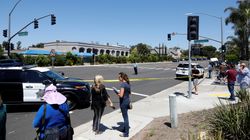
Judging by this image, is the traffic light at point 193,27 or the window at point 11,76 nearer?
the window at point 11,76

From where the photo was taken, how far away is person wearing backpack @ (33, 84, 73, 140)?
4.63 meters

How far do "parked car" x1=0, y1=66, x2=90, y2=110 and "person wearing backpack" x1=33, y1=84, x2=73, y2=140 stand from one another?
6691 mm

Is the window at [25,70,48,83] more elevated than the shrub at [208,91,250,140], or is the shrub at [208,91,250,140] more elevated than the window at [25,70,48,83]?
the window at [25,70,48,83]

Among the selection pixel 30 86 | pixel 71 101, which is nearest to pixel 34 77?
pixel 30 86

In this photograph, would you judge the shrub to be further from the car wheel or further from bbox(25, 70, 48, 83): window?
bbox(25, 70, 48, 83): window

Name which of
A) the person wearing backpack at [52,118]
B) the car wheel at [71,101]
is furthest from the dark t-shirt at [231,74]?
the person wearing backpack at [52,118]

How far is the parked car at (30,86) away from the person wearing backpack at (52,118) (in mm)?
6691

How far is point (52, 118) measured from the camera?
4.66 metres

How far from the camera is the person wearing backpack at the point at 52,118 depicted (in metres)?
4.63

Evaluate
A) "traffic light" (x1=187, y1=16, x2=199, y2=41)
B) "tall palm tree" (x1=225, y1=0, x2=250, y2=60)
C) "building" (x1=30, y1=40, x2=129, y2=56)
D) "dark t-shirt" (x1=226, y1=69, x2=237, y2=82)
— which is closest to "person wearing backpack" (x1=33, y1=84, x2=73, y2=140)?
"dark t-shirt" (x1=226, y1=69, x2=237, y2=82)

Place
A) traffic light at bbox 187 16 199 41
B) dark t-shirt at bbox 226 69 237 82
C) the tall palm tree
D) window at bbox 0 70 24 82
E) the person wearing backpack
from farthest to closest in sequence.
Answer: the tall palm tree → traffic light at bbox 187 16 199 41 → dark t-shirt at bbox 226 69 237 82 → window at bbox 0 70 24 82 → the person wearing backpack

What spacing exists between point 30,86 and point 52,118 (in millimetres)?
7189

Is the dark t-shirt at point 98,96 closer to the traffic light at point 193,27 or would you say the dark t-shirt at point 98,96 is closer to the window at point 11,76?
the window at point 11,76

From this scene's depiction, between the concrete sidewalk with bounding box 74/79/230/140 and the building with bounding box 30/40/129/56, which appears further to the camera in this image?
the building with bounding box 30/40/129/56
